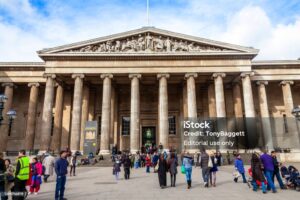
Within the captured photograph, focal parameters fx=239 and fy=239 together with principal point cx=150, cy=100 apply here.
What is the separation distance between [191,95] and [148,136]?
32.1 ft

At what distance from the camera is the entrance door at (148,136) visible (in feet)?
111

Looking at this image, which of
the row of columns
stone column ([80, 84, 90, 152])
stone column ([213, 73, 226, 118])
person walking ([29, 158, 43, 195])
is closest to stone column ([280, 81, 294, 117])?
the row of columns

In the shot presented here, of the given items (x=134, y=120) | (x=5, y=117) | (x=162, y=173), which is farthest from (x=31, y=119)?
(x=162, y=173)

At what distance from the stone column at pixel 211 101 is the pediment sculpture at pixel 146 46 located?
5.26m

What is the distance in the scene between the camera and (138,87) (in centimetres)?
2828

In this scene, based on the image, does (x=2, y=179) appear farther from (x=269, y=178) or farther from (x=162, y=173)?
(x=269, y=178)

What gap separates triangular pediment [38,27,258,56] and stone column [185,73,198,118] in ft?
8.87

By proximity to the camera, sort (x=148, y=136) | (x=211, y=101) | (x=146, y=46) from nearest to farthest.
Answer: (x=146, y=46), (x=211, y=101), (x=148, y=136)

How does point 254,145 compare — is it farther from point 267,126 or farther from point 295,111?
point 295,111

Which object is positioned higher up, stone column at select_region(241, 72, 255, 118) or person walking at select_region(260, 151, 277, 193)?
stone column at select_region(241, 72, 255, 118)

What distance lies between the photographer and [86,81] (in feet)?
104

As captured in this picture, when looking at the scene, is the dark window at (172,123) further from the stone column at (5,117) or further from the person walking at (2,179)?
the person walking at (2,179)

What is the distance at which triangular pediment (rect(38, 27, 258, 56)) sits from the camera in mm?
28328

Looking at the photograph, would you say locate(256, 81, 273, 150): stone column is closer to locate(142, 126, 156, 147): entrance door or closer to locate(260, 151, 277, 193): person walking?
locate(142, 126, 156, 147): entrance door
